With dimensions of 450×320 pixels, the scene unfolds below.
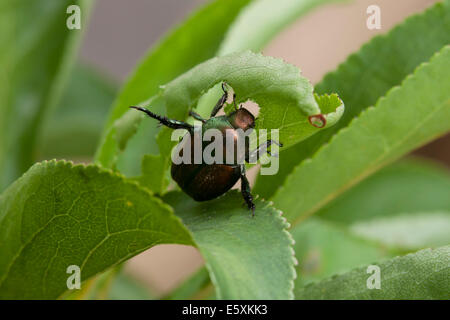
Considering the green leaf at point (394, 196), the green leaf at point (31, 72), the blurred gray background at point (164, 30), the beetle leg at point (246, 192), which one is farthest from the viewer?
the blurred gray background at point (164, 30)

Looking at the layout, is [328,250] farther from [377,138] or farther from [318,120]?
[318,120]

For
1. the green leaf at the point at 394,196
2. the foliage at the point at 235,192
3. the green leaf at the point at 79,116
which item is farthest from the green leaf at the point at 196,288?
the green leaf at the point at 79,116

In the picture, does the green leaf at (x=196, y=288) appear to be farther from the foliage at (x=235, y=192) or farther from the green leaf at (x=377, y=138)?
the green leaf at (x=377, y=138)

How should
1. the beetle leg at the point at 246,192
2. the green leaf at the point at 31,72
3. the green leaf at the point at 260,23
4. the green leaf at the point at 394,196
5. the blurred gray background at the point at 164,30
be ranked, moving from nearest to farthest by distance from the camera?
the beetle leg at the point at 246,192 < the green leaf at the point at 260,23 < the green leaf at the point at 31,72 < the green leaf at the point at 394,196 < the blurred gray background at the point at 164,30
